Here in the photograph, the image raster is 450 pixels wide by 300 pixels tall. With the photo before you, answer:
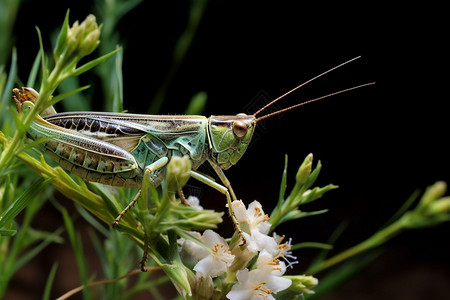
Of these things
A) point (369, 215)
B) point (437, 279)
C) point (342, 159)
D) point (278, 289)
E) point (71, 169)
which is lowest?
point (278, 289)

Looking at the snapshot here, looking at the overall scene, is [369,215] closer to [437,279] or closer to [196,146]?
[437,279]

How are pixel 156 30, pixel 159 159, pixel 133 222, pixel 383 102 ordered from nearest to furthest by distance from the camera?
1. pixel 133 222
2. pixel 159 159
3. pixel 156 30
4. pixel 383 102

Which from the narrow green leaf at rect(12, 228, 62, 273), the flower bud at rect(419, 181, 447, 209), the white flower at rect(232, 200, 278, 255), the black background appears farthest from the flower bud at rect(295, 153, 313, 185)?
the black background

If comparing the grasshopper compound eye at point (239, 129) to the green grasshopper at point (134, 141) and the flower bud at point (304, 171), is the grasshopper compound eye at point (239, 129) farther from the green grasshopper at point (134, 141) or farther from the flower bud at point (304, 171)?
the flower bud at point (304, 171)

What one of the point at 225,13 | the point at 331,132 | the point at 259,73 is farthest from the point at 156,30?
the point at 331,132

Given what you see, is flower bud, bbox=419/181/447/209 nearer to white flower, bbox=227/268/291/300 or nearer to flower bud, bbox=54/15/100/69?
white flower, bbox=227/268/291/300

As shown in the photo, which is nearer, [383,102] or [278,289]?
[278,289]

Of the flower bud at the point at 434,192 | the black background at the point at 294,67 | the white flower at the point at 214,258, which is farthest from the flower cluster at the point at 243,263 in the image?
the black background at the point at 294,67

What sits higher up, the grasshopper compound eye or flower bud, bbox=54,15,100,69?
the grasshopper compound eye

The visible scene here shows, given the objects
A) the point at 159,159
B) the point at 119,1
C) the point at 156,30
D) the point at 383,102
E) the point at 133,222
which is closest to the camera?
the point at 133,222
